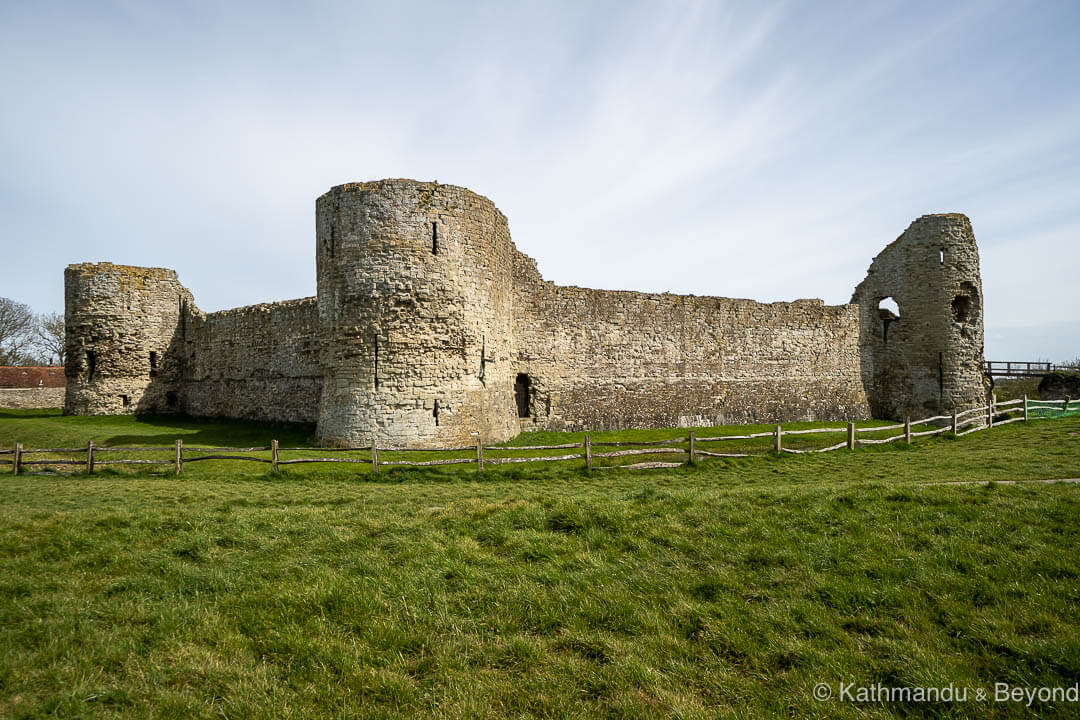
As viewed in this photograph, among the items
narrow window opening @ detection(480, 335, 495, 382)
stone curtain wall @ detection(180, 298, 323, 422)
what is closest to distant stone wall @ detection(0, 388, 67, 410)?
stone curtain wall @ detection(180, 298, 323, 422)

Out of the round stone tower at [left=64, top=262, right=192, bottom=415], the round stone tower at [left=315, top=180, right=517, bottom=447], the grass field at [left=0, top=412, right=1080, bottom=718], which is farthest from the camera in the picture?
the round stone tower at [left=64, top=262, right=192, bottom=415]

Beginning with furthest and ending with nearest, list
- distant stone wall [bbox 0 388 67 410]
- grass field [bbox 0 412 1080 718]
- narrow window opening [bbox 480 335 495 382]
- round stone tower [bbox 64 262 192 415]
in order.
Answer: distant stone wall [bbox 0 388 67 410] < round stone tower [bbox 64 262 192 415] < narrow window opening [bbox 480 335 495 382] < grass field [bbox 0 412 1080 718]

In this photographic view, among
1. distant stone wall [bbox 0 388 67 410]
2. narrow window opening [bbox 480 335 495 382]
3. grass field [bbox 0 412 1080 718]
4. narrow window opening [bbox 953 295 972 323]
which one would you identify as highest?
narrow window opening [bbox 953 295 972 323]

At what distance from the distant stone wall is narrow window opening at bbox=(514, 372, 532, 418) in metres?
32.4

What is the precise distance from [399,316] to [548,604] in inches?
434

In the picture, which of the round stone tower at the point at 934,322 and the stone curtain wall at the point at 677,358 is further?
the round stone tower at the point at 934,322

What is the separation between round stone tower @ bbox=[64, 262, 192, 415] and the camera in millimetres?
23859

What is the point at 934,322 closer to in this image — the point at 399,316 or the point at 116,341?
the point at 399,316

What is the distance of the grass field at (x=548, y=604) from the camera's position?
3.89 meters

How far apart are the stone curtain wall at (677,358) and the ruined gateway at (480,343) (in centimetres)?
6

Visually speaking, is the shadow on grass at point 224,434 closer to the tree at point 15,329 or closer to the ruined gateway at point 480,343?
the ruined gateway at point 480,343

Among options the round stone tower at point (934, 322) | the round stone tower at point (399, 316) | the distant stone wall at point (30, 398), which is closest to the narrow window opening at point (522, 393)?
the round stone tower at point (399, 316)

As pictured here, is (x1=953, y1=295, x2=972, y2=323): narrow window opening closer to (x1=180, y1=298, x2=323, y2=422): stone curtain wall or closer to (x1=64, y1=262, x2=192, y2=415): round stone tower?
(x1=180, y1=298, x2=323, y2=422): stone curtain wall

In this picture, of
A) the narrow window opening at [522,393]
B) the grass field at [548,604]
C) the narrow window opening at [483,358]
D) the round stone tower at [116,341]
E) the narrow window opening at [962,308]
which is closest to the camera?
the grass field at [548,604]
